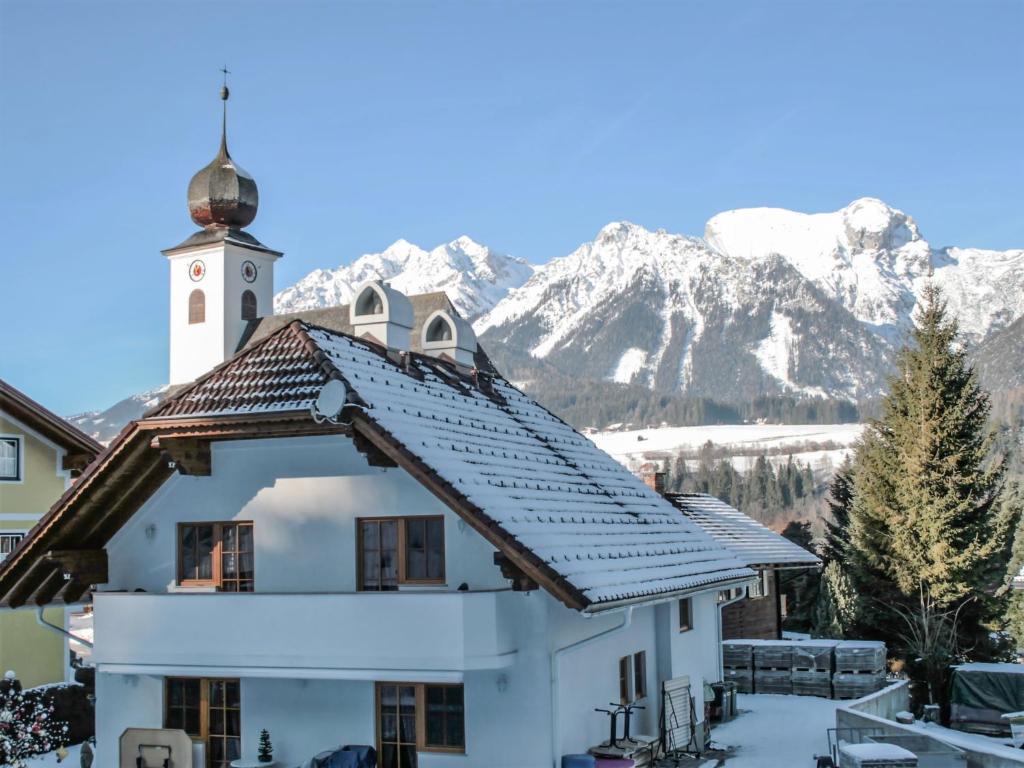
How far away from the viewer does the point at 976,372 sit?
94.8 feet

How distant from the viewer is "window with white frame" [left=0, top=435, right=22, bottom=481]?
27.0m

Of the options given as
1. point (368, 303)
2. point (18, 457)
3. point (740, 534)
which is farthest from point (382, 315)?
point (740, 534)

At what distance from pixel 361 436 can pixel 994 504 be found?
2077cm

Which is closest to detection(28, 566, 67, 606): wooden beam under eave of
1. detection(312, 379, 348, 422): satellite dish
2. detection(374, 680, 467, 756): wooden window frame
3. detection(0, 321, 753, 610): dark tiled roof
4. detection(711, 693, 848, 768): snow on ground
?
detection(0, 321, 753, 610): dark tiled roof

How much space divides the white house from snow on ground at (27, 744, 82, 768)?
430 centimetres

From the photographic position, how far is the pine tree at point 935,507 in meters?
28.1

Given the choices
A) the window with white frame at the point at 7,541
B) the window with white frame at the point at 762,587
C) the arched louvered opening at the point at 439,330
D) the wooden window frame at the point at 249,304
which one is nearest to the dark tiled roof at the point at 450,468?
the arched louvered opening at the point at 439,330

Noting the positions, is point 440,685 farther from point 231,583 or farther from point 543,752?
point 231,583

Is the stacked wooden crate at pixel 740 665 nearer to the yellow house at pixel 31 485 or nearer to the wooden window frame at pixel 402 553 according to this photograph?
the wooden window frame at pixel 402 553

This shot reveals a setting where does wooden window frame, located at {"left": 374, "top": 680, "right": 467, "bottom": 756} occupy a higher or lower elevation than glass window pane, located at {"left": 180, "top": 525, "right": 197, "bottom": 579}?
lower

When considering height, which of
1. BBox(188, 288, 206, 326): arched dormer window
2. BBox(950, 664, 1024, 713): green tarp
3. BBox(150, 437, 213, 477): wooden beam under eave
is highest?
BBox(188, 288, 206, 326): arched dormer window

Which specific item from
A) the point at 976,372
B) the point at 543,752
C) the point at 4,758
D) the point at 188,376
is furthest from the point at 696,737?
the point at 188,376

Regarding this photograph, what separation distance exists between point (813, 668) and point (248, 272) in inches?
1521

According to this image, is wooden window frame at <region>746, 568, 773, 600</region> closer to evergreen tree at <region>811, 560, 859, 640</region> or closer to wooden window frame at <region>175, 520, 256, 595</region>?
evergreen tree at <region>811, 560, 859, 640</region>
